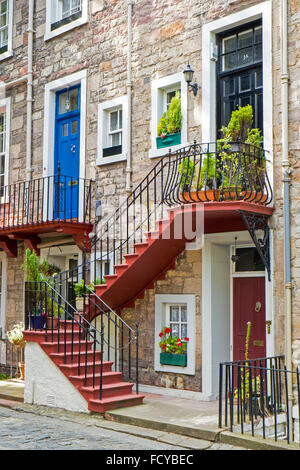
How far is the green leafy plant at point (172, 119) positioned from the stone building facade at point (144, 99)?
12 centimetres

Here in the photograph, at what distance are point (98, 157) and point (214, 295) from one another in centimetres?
364

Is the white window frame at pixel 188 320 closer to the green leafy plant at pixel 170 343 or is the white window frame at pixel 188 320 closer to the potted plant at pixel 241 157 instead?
the green leafy plant at pixel 170 343

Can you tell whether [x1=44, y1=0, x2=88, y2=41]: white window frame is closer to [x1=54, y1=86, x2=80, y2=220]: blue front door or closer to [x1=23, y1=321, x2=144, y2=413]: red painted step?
[x1=54, y1=86, x2=80, y2=220]: blue front door

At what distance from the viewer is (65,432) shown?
7500mm

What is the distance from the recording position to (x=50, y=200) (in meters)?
12.2

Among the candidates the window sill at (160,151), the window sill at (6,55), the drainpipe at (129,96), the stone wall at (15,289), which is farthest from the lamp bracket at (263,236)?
the window sill at (6,55)

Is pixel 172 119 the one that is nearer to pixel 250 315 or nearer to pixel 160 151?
pixel 160 151

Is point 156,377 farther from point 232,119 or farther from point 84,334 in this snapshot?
point 232,119

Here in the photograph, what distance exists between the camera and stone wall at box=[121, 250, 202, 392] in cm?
955

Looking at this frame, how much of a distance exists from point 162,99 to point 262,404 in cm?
563

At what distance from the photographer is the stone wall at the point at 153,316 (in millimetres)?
9555

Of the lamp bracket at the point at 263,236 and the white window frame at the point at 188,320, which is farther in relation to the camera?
the white window frame at the point at 188,320

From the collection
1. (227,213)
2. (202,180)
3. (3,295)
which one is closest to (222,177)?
(227,213)

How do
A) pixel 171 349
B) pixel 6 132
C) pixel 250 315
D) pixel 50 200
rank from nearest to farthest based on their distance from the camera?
pixel 250 315 → pixel 171 349 → pixel 50 200 → pixel 6 132
